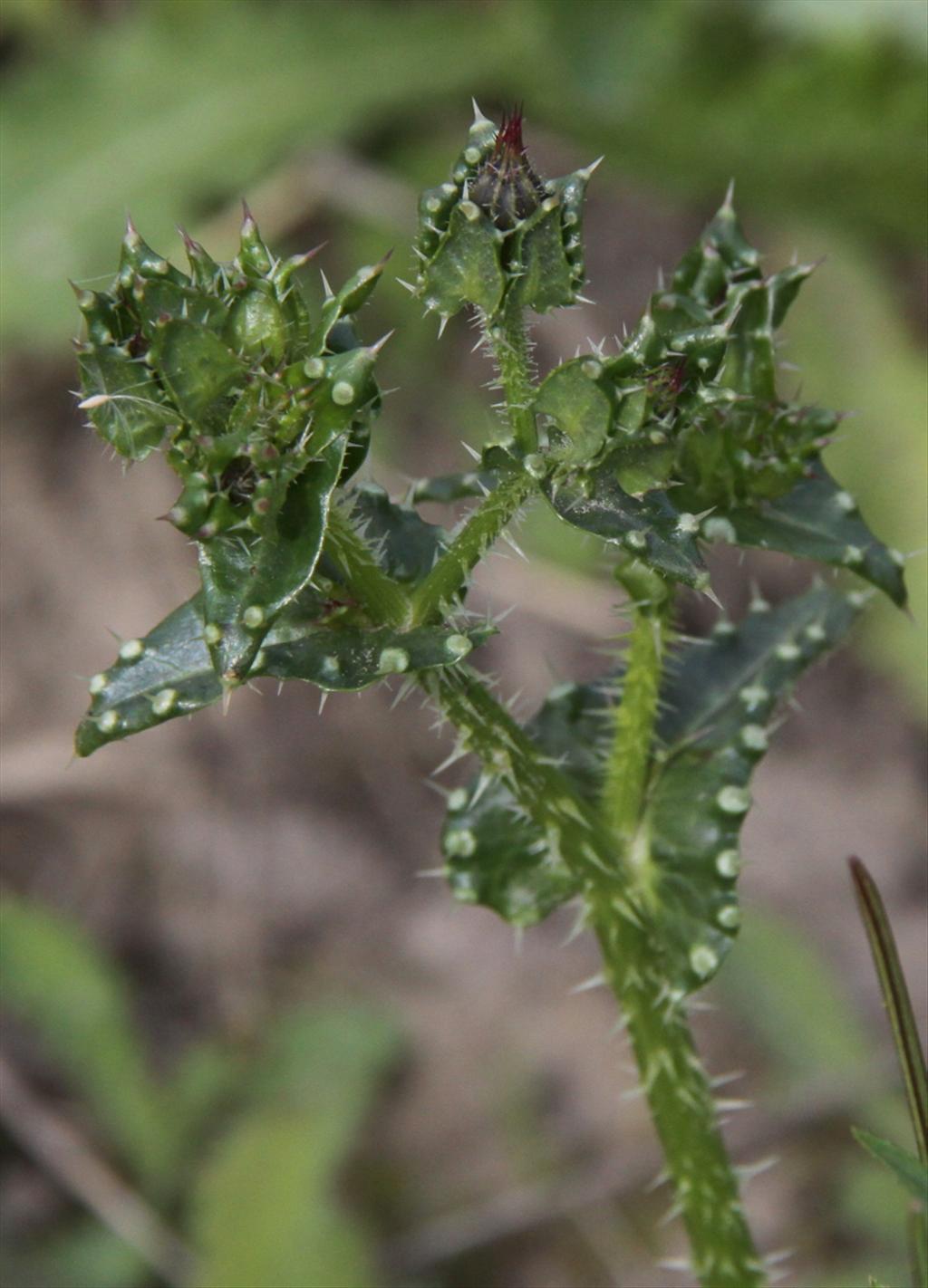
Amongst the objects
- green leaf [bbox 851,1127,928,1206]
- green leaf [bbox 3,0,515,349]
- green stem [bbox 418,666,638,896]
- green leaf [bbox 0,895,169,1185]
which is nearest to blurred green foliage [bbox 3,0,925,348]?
green leaf [bbox 3,0,515,349]

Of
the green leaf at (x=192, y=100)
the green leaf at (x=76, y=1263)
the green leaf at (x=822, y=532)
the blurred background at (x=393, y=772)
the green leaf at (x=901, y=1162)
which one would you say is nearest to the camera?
the green leaf at (x=901, y=1162)

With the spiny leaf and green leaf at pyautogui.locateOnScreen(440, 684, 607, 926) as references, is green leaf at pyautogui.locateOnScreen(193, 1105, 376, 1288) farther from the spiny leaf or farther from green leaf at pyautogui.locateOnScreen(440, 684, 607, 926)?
the spiny leaf

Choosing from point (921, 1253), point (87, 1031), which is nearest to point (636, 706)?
point (921, 1253)

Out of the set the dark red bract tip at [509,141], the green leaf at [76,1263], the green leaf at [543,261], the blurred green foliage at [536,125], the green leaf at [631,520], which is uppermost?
the blurred green foliage at [536,125]

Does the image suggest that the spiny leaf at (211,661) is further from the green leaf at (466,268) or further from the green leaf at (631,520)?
the green leaf at (466,268)

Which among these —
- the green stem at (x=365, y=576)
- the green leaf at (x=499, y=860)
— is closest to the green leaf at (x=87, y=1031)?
the green leaf at (x=499, y=860)

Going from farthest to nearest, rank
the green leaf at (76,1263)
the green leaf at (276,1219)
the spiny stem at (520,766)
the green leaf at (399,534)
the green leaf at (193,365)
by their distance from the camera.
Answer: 1. the green leaf at (76,1263)
2. the green leaf at (276,1219)
3. the green leaf at (399,534)
4. the spiny stem at (520,766)
5. the green leaf at (193,365)
